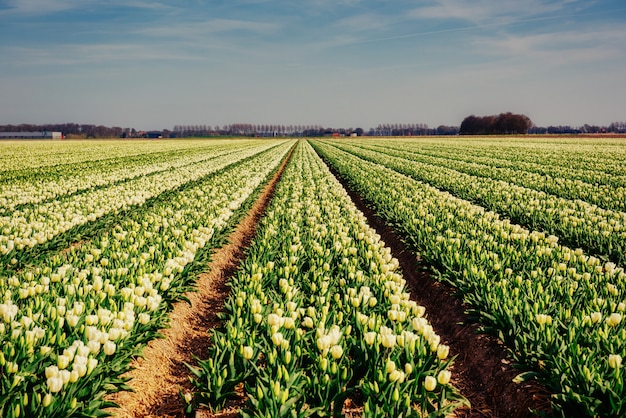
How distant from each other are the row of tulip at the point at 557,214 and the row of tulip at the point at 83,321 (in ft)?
24.4

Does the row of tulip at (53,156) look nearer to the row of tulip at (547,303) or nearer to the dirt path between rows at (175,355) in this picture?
the dirt path between rows at (175,355)

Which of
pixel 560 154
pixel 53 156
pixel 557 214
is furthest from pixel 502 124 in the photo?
pixel 557 214

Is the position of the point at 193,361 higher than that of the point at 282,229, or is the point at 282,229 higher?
the point at 282,229

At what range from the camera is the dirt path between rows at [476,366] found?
4.24 metres

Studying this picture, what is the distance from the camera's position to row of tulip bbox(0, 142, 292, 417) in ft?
11.1

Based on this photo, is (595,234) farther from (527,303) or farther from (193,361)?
(193,361)

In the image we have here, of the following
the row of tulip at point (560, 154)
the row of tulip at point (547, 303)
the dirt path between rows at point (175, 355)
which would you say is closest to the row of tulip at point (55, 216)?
the dirt path between rows at point (175, 355)

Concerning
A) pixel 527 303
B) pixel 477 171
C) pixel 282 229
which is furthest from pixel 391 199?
pixel 477 171

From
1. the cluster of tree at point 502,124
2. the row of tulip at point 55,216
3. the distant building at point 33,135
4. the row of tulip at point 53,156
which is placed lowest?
the row of tulip at point 55,216

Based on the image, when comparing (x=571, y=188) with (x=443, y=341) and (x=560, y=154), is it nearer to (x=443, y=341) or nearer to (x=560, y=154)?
(x=443, y=341)

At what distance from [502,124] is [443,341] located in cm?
14163

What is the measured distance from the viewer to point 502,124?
13275cm

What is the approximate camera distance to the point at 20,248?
7582 mm

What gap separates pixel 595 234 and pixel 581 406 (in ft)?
20.9
